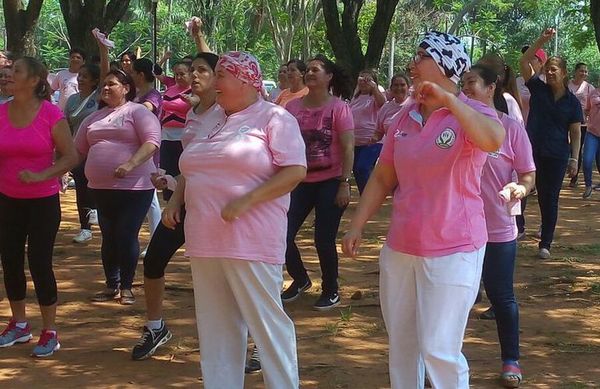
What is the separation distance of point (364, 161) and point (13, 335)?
5469mm

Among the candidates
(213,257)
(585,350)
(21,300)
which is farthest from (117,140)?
(585,350)

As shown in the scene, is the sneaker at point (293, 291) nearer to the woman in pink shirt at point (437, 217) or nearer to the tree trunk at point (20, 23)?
the woman in pink shirt at point (437, 217)

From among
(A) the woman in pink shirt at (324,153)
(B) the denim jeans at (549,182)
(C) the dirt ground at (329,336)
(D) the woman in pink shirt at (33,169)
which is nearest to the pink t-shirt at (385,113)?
(C) the dirt ground at (329,336)

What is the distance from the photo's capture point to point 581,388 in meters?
5.58

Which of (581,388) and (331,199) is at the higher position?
(331,199)

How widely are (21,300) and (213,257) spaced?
7.98ft

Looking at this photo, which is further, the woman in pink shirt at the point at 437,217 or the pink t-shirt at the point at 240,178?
the pink t-shirt at the point at 240,178

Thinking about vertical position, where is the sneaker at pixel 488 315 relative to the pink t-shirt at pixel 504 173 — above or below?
below

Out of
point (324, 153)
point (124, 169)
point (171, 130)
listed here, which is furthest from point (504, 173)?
point (171, 130)

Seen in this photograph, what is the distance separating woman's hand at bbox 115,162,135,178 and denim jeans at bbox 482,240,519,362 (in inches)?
104

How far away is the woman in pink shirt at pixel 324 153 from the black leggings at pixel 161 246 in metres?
1.61

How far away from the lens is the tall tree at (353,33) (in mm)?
16438

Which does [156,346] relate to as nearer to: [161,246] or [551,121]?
[161,246]

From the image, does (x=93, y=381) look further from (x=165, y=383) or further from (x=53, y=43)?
(x=53, y=43)
